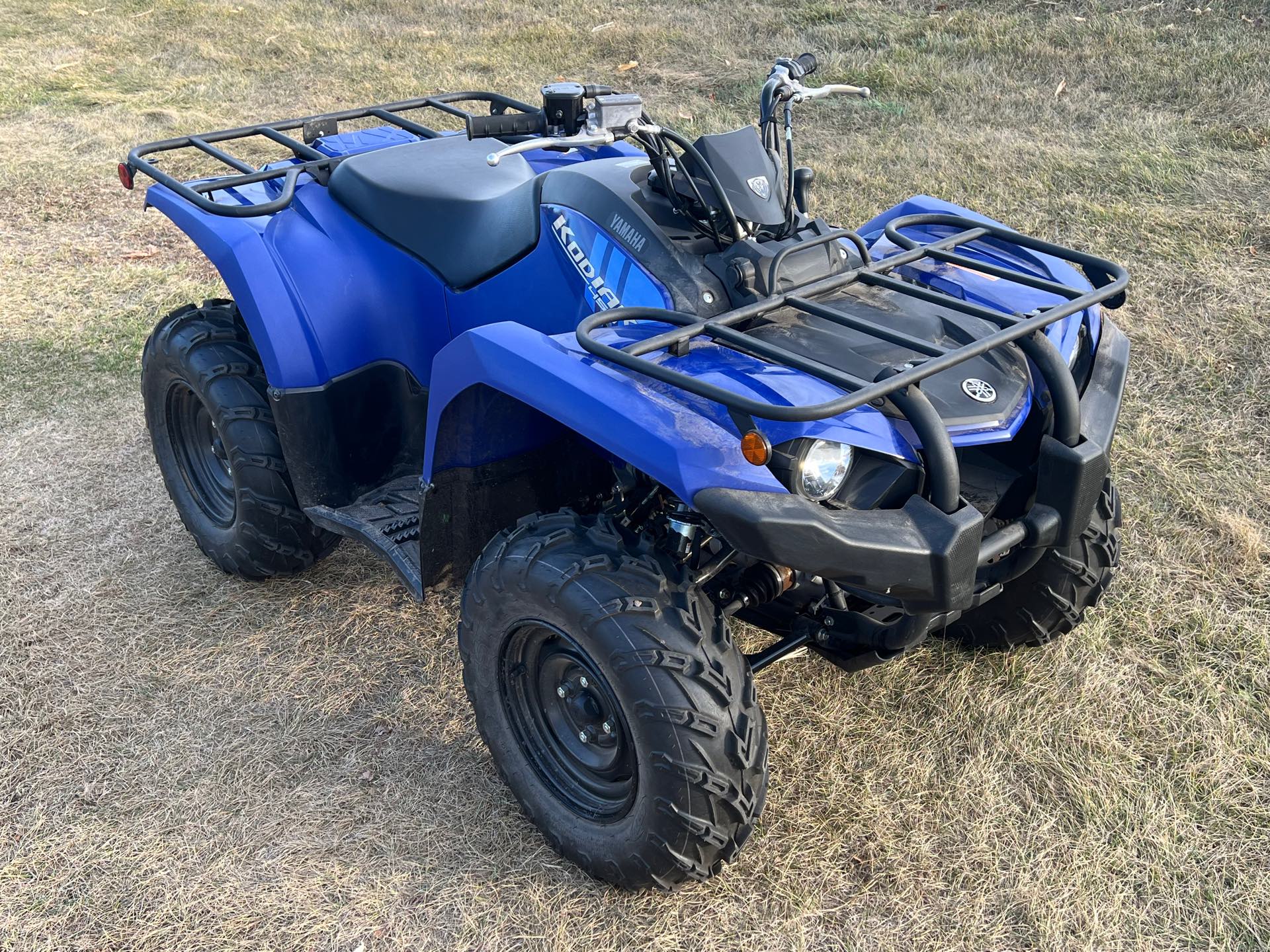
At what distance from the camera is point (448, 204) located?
310cm

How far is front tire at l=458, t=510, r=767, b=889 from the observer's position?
2246 millimetres

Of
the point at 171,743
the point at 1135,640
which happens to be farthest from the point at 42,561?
the point at 1135,640

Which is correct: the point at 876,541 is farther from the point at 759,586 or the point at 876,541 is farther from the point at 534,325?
the point at 534,325

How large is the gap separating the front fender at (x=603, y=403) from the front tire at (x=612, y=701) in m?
0.29

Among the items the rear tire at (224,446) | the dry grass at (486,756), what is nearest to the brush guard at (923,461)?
the dry grass at (486,756)

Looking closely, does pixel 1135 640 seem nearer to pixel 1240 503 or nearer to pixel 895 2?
pixel 1240 503

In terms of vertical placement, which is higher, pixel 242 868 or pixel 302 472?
pixel 302 472

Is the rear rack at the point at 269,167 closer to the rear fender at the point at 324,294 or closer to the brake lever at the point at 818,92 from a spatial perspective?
the rear fender at the point at 324,294

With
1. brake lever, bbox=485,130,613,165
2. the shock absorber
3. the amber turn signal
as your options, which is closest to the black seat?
brake lever, bbox=485,130,613,165

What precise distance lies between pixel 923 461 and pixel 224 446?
2150mm

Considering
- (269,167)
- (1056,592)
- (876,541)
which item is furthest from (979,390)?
(269,167)

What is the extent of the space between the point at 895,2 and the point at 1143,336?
547 cm

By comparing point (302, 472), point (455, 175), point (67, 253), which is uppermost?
point (455, 175)

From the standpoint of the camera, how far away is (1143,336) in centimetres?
493
